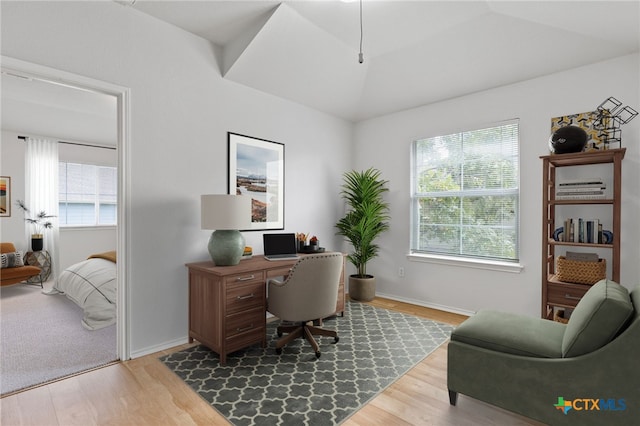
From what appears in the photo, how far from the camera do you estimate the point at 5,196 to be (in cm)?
518

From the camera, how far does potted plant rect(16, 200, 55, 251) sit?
5.30 meters

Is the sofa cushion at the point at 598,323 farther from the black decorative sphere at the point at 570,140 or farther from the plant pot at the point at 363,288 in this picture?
the plant pot at the point at 363,288

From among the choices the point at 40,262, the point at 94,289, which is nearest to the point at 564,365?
the point at 94,289

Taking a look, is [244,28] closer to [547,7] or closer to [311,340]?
[547,7]

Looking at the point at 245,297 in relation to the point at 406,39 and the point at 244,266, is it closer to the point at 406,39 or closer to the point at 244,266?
the point at 244,266

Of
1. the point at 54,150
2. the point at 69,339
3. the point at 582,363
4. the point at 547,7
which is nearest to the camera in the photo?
the point at 582,363

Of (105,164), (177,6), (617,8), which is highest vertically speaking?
(177,6)

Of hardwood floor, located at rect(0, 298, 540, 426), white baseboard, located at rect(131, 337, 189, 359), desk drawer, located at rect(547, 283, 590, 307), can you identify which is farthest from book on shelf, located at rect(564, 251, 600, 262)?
white baseboard, located at rect(131, 337, 189, 359)

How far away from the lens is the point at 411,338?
3029 mm

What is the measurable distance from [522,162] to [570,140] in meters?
0.68

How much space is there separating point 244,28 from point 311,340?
289cm

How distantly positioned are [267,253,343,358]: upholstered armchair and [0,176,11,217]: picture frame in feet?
17.4

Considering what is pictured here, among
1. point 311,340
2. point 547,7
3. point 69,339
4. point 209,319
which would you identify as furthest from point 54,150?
point 547,7

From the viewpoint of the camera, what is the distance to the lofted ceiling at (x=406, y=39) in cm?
261
